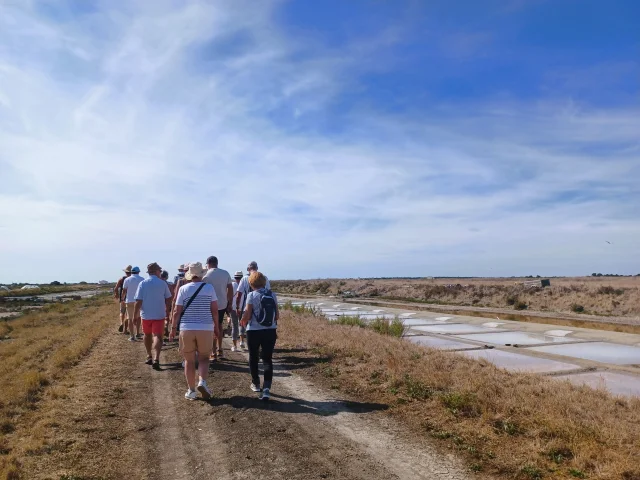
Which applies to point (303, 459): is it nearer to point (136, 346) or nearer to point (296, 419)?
point (296, 419)

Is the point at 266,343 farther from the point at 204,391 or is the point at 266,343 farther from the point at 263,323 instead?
the point at 204,391

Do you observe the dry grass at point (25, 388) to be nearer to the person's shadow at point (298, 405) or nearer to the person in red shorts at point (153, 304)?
the person in red shorts at point (153, 304)

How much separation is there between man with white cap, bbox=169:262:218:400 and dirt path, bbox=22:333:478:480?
331 mm

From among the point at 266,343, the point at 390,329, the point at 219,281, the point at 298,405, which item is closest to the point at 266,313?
the point at 266,343

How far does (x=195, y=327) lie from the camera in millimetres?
6934

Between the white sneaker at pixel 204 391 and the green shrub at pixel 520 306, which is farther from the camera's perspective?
the green shrub at pixel 520 306

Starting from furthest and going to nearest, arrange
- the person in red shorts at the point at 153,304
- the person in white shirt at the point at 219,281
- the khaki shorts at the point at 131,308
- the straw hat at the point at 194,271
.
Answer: the khaki shorts at the point at 131,308, the person in white shirt at the point at 219,281, the person in red shorts at the point at 153,304, the straw hat at the point at 194,271

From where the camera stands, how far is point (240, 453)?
198 inches

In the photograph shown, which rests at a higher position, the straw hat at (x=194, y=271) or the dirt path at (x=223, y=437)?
the straw hat at (x=194, y=271)

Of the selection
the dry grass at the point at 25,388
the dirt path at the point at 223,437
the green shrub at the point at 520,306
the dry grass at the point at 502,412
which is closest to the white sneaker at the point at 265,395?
the dirt path at the point at 223,437

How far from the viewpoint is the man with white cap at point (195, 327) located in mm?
6930

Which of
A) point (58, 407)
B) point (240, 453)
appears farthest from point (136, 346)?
point (240, 453)

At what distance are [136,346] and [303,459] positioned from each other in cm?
831

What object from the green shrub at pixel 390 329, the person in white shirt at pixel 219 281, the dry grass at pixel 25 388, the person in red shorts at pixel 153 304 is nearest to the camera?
the dry grass at pixel 25 388
